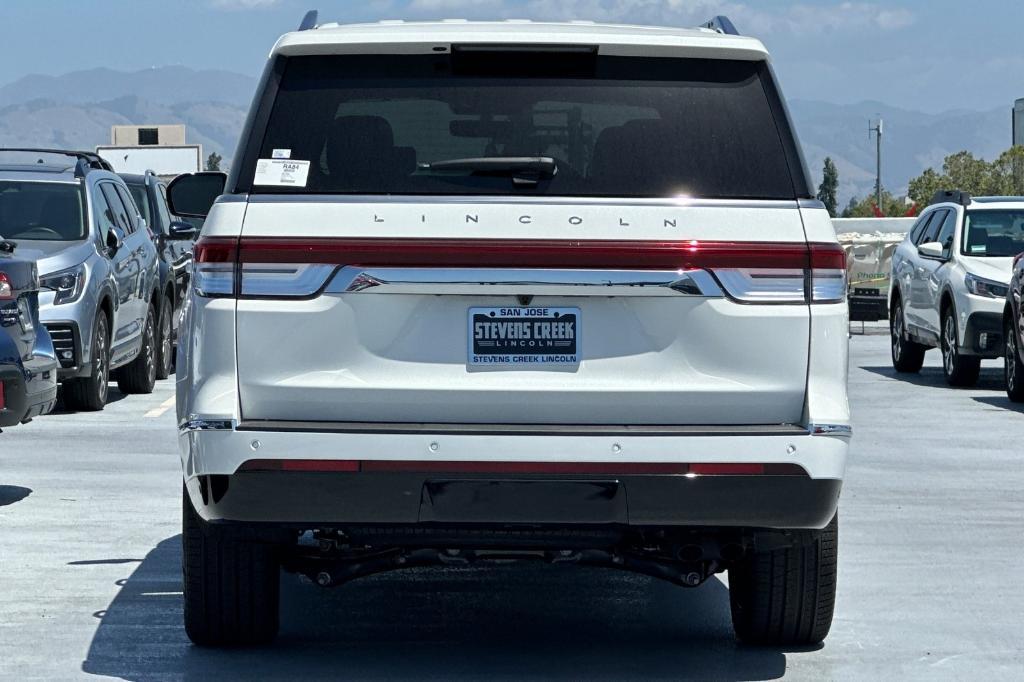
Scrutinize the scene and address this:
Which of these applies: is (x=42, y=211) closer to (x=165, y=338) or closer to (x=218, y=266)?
(x=165, y=338)

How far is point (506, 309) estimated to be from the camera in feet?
18.2

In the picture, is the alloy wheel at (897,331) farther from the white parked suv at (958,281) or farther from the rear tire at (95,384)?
the rear tire at (95,384)

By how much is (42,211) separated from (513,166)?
10.9 metres

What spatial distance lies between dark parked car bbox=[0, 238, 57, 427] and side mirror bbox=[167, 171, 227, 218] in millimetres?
2591

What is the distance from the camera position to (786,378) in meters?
5.62

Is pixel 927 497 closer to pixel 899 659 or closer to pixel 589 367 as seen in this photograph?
pixel 899 659

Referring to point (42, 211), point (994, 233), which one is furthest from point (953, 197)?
point (42, 211)

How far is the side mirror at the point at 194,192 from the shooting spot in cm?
732

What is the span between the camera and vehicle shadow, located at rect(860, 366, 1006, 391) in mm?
19156

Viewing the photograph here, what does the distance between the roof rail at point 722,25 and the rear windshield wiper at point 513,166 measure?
1.08 metres

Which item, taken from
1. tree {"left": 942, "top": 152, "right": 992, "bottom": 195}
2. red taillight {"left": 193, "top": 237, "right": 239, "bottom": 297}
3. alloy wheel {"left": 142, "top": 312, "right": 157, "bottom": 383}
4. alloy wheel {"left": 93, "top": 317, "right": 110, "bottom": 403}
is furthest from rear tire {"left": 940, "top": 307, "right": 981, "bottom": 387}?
tree {"left": 942, "top": 152, "right": 992, "bottom": 195}

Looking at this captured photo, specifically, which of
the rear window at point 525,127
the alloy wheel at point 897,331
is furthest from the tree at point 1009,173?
the rear window at point 525,127

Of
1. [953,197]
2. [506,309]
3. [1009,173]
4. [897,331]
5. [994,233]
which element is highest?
[1009,173]

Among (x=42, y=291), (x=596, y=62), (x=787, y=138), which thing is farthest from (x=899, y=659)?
(x=42, y=291)
